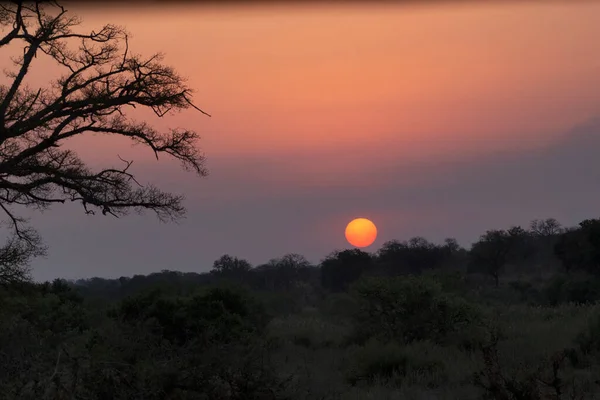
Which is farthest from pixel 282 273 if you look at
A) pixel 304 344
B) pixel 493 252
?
pixel 304 344

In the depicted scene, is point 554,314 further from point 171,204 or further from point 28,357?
point 28,357

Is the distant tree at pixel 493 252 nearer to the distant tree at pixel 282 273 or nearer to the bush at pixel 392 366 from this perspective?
the distant tree at pixel 282 273

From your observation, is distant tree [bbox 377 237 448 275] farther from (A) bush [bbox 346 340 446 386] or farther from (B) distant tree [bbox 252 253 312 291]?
(A) bush [bbox 346 340 446 386]

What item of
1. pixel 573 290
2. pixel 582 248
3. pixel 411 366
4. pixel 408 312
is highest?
pixel 582 248

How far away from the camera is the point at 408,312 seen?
21.9m

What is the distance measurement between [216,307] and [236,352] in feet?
44.6

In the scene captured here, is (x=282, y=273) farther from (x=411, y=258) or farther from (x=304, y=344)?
(x=304, y=344)

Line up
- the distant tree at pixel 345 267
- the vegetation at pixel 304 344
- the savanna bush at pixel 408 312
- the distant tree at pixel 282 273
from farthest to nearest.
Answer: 1. the distant tree at pixel 282 273
2. the distant tree at pixel 345 267
3. the savanna bush at pixel 408 312
4. the vegetation at pixel 304 344

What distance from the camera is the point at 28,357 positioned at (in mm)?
9586

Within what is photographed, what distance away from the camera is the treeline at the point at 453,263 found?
51.5 metres

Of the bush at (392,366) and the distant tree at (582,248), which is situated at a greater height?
the distant tree at (582,248)

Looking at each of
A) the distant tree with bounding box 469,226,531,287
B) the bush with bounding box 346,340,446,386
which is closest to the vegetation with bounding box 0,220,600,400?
the bush with bounding box 346,340,446,386

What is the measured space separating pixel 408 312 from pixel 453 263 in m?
57.5

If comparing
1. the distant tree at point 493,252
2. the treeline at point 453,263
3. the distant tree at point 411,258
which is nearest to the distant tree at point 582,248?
the treeline at point 453,263
